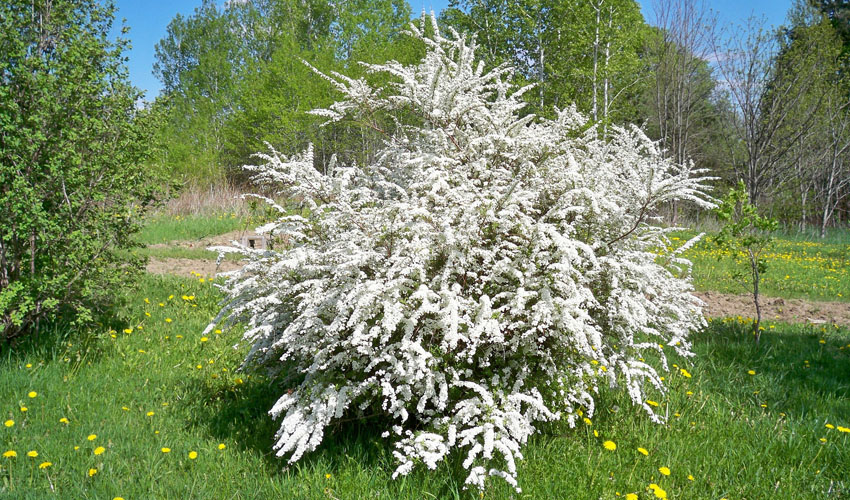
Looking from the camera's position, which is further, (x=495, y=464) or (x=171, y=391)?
(x=171, y=391)

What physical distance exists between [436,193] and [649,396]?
6.93 feet

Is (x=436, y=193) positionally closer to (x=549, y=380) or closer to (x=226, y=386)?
(x=549, y=380)

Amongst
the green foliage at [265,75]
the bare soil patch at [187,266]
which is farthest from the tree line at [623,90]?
the bare soil patch at [187,266]

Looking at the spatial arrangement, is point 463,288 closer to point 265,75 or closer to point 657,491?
point 657,491

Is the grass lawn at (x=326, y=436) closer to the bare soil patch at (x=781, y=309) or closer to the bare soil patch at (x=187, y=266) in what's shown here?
the bare soil patch at (x=781, y=309)

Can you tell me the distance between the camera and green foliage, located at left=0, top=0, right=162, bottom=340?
397 centimetres

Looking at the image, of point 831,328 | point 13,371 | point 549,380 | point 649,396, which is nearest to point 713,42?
point 831,328

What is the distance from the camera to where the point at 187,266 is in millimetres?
8617

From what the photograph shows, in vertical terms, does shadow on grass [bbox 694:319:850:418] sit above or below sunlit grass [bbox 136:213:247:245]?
below

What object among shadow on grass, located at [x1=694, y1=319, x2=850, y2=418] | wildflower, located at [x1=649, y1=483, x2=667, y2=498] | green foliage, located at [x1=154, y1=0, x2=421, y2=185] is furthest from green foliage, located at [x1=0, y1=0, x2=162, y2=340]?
green foliage, located at [x1=154, y1=0, x2=421, y2=185]

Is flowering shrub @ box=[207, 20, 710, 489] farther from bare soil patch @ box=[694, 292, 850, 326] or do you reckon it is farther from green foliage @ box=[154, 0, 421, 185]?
green foliage @ box=[154, 0, 421, 185]

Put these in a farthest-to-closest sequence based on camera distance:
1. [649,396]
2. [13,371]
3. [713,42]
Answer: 1. [713,42]
2. [13,371]
3. [649,396]

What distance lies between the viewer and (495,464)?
2.72 m

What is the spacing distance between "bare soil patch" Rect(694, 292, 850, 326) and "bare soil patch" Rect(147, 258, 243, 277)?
702 cm
